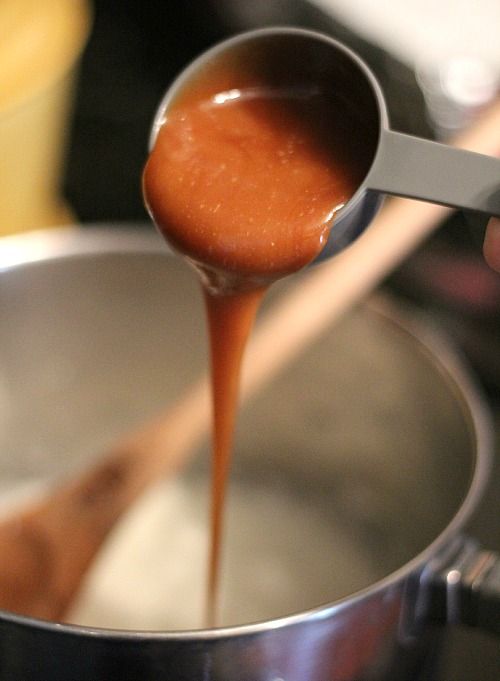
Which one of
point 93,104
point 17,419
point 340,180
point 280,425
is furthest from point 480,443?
point 93,104

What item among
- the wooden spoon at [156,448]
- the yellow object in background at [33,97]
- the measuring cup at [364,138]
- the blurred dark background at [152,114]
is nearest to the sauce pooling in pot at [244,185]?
the measuring cup at [364,138]

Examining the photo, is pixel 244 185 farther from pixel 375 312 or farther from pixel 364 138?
pixel 375 312

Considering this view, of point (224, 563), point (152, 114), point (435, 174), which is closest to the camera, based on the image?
point (435, 174)

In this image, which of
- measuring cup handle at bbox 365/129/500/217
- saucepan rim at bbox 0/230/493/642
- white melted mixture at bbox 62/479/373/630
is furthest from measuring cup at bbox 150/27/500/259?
white melted mixture at bbox 62/479/373/630

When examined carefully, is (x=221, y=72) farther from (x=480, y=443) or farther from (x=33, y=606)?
(x=33, y=606)

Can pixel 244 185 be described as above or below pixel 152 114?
above

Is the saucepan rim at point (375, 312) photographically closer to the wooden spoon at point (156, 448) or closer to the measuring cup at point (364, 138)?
the wooden spoon at point (156, 448)

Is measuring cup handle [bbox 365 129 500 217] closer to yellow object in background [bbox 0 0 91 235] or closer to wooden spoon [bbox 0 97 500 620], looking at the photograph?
wooden spoon [bbox 0 97 500 620]

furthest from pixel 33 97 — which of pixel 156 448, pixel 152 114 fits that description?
pixel 156 448
